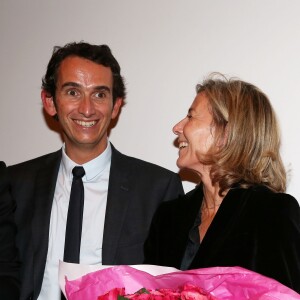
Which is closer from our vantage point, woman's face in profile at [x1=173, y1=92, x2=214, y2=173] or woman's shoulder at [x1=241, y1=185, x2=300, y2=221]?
woman's shoulder at [x1=241, y1=185, x2=300, y2=221]

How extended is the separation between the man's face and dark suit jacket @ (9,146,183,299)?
118 mm

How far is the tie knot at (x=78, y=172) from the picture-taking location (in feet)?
7.63

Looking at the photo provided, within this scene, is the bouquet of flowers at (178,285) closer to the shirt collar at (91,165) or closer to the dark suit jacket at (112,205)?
the dark suit jacket at (112,205)

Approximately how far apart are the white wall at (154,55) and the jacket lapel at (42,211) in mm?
411

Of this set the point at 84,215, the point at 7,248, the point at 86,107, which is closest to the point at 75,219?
the point at 84,215

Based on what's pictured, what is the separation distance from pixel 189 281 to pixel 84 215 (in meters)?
1.15

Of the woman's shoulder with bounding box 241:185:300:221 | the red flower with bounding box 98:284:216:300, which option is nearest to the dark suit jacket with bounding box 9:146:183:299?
the woman's shoulder with bounding box 241:185:300:221

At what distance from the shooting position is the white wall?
2.26m

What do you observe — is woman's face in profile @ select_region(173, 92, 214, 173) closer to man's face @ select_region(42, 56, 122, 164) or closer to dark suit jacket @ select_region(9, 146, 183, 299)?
dark suit jacket @ select_region(9, 146, 183, 299)

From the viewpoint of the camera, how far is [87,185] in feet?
7.72

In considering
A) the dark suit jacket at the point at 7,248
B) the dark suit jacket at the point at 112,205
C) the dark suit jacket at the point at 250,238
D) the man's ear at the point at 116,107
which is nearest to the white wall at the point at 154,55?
the man's ear at the point at 116,107

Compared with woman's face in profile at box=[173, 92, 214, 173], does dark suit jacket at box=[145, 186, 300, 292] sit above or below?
below

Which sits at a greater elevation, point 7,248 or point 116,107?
point 116,107

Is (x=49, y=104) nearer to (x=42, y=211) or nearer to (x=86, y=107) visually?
(x=86, y=107)
